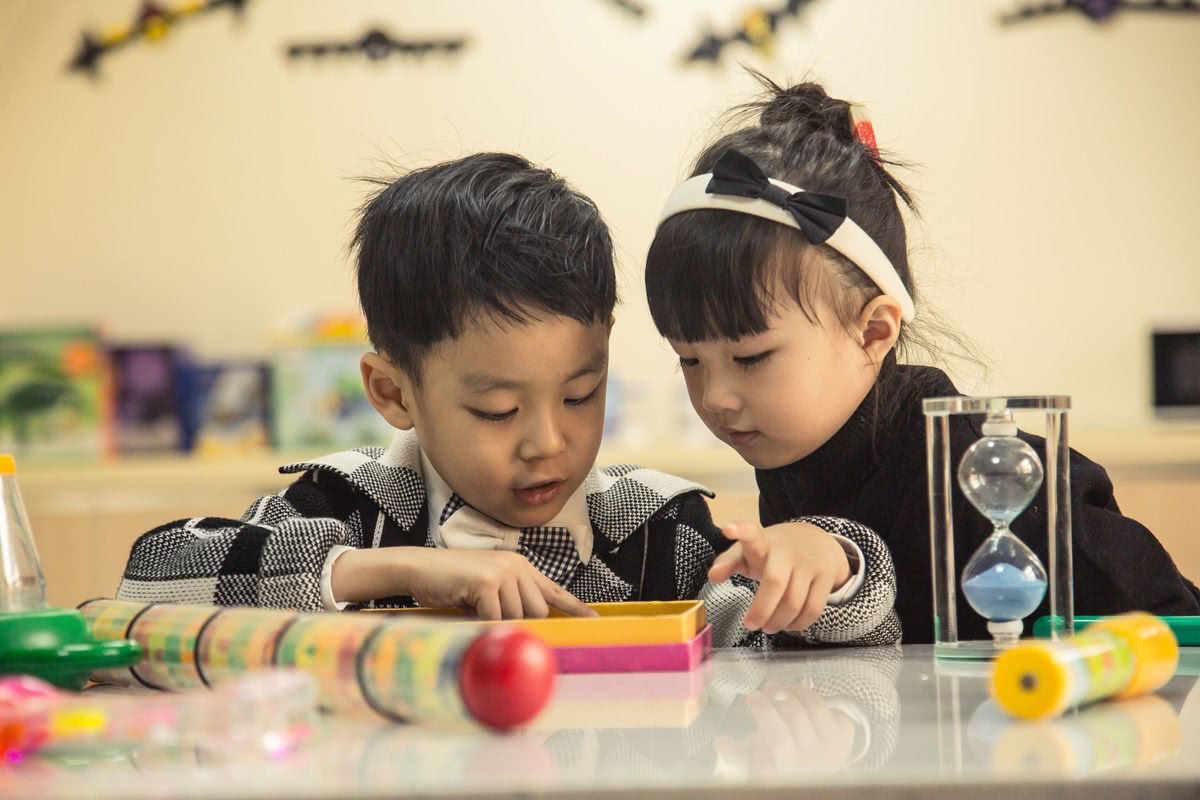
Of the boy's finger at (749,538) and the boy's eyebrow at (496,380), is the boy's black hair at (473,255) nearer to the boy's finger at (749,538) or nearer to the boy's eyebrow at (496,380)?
the boy's eyebrow at (496,380)

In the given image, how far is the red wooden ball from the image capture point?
575 mm

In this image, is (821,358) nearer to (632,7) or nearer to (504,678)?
(504,678)

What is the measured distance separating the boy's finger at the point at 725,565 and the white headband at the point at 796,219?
15.5 inches

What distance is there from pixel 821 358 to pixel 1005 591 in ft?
1.25

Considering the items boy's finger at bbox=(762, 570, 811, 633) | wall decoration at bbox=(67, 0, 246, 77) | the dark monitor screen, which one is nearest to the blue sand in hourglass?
boy's finger at bbox=(762, 570, 811, 633)

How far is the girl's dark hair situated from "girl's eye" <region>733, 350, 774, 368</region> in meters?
0.02

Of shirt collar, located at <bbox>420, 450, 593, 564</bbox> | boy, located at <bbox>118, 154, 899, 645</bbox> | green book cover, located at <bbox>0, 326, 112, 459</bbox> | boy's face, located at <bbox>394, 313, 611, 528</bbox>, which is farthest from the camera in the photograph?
green book cover, located at <bbox>0, 326, 112, 459</bbox>

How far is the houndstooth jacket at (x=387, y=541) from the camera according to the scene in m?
1.04

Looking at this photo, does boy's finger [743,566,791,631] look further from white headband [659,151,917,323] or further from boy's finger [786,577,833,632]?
white headband [659,151,917,323]

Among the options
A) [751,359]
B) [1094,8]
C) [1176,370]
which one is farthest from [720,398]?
[1094,8]

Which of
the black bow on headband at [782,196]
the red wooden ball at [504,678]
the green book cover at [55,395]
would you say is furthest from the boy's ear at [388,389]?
the green book cover at [55,395]

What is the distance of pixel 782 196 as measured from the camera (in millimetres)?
1181

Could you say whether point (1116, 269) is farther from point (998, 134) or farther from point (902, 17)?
point (902, 17)

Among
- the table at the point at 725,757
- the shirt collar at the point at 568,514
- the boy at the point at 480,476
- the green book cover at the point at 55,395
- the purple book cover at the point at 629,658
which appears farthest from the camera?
the green book cover at the point at 55,395
